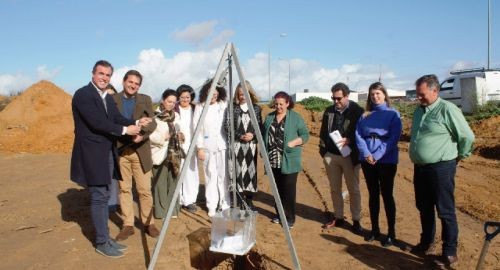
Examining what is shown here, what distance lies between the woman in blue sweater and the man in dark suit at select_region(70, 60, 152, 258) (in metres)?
2.56

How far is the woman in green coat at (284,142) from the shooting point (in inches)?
201

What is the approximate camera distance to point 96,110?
394cm

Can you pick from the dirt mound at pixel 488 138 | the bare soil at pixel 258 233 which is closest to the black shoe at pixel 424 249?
the bare soil at pixel 258 233

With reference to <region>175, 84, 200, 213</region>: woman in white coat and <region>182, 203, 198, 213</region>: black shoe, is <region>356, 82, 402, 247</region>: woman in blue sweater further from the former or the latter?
<region>182, 203, 198, 213</region>: black shoe

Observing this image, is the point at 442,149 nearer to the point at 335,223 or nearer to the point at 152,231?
the point at 335,223

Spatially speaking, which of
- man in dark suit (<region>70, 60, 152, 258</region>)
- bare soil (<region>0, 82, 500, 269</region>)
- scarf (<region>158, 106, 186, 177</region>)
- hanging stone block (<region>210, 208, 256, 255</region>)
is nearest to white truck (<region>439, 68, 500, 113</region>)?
bare soil (<region>0, 82, 500, 269</region>)

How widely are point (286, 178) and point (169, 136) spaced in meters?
1.66

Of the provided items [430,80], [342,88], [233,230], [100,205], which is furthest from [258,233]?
[430,80]

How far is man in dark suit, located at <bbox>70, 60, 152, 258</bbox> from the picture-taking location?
155 inches

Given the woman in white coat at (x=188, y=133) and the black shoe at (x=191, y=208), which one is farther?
the black shoe at (x=191, y=208)

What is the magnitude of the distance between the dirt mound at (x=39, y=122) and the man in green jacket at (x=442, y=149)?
1193 centimetres

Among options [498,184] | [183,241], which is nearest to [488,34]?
[498,184]

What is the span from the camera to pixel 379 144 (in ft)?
14.8

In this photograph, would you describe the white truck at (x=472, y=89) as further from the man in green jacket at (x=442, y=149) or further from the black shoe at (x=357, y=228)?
the man in green jacket at (x=442, y=149)
